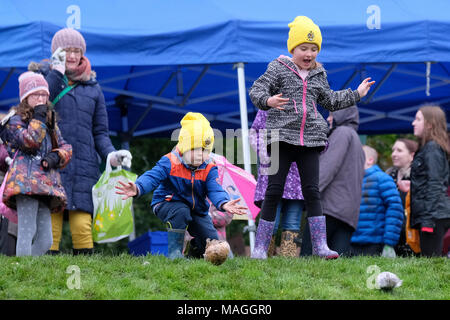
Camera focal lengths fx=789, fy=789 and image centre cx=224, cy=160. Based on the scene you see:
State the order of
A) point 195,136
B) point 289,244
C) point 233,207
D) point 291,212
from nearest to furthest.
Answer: point 233,207
point 195,136
point 289,244
point 291,212

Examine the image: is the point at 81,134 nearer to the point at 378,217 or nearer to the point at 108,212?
the point at 108,212

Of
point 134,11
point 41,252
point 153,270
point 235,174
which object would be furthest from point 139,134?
point 153,270

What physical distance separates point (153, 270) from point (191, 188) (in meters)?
1.02

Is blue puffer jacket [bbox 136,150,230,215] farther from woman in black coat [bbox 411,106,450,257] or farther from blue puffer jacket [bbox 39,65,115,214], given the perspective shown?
woman in black coat [bbox 411,106,450,257]

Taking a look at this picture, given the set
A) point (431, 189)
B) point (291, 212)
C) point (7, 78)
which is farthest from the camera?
point (7, 78)

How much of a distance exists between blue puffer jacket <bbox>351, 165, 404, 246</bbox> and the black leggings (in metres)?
2.04

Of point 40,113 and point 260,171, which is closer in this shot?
point 40,113

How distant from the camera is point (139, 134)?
11680mm

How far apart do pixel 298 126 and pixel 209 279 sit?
62.2 inches

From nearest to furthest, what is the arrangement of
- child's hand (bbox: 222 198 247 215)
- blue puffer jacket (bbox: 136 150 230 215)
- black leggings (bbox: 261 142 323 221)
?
child's hand (bbox: 222 198 247 215) → blue puffer jacket (bbox: 136 150 230 215) → black leggings (bbox: 261 142 323 221)

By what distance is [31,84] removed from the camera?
6.44 meters

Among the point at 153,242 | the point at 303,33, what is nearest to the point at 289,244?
the point at 303,33

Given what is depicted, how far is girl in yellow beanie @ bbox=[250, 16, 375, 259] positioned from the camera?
6047 mm

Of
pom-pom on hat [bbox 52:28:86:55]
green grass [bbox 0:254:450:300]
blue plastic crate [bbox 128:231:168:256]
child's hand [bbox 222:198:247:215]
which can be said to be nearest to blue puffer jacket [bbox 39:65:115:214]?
pom-pom on hat [bbox 52:28:86:55]
